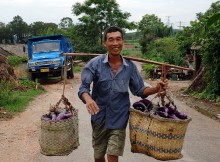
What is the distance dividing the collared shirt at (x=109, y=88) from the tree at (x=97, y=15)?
127 ft

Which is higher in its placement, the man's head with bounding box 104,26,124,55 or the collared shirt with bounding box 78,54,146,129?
the man's head with bounding box 104,26,124,55

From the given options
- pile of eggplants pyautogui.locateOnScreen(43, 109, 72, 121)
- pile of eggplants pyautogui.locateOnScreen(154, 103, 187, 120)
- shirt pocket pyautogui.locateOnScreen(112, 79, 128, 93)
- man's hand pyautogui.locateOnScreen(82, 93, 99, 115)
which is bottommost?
pile of eggplants pyautogui.locateOnScreen(43, 109, 72, 121)

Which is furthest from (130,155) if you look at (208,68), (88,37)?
(88,37)

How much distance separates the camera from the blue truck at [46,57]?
1856cm

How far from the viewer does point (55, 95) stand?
14.5 meters

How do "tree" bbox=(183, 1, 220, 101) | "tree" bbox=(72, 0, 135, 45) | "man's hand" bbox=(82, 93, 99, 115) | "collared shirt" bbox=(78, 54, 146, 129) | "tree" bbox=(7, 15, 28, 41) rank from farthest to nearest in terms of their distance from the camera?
"tree" bbox=(7, 15, 28, 41) → "tree" bbox=(72, 0, 135, 45) → "tree" bbox=(183, 1, 220, 101) → "collared shirt" bbox=(78, 54, 146, 129) → "man's hand" bbox=(82, 93, 99, 115)

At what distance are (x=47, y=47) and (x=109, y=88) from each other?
645 inches

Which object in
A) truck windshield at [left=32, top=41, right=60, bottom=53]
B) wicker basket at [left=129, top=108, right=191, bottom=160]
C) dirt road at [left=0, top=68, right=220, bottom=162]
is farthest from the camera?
truck windshield at [left=32, top=41, right=60, bottom=53]

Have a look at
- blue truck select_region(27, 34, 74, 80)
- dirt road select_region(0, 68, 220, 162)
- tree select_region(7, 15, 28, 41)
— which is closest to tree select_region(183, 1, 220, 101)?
dirt road select_region(0, 68, 220, 162)

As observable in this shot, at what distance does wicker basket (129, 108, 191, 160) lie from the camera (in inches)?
149

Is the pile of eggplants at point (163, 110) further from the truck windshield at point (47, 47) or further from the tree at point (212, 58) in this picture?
the truck windshield at point (47, 47)

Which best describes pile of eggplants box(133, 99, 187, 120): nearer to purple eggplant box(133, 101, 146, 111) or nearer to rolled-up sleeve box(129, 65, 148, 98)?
purple eggplant box(133, 101, 146, 111)

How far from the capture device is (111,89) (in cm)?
400

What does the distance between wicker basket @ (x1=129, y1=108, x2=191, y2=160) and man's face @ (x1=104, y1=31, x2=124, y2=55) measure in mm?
705
